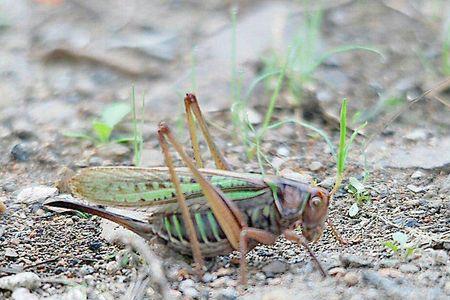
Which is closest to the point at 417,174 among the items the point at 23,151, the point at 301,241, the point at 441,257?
the point at 441,257

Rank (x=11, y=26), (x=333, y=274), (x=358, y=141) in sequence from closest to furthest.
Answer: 1. (x=333, y=274)
2. (x=358, y=141)
3. (x=11, y=26)

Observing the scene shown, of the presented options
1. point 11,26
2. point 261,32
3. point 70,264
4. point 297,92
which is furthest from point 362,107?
point 11,26

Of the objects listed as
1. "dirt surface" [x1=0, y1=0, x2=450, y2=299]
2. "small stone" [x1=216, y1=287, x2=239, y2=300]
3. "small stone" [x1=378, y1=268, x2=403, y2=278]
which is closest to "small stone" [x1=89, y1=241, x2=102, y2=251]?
"dirt surface" [x1=0, y1=0, x2=450, y2=299]

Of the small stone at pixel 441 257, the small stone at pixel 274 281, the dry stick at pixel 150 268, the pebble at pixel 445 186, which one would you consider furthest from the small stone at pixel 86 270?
the pebble at pixel 445 186

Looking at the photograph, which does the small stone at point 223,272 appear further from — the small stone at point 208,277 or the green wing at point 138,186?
the green wing at point 138,186

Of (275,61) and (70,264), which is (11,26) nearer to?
(275,61)

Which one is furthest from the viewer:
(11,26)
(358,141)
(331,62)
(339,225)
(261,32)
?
(11,26)
